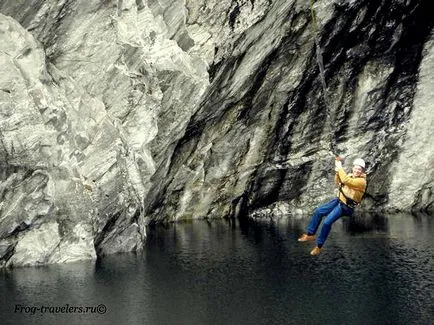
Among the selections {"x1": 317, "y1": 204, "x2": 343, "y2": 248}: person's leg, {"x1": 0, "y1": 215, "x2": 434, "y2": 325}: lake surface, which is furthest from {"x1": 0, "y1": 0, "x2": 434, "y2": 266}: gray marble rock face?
{"x1": 317, "y1": 204, "x2": 343, "y2": 248}: person's leg

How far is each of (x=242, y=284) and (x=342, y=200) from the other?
1393cm

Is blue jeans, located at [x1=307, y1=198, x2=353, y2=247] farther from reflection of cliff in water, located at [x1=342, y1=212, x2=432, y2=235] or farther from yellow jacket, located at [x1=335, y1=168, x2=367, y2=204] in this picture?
reflection of cliff in water, located at [x1=342, y1=212, x2=432, y2=235]

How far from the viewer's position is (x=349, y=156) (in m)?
71.1

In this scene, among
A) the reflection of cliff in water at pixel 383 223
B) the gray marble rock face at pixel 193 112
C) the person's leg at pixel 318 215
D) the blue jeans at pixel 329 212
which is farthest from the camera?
the reflection of cliff in water at pixel 383 223

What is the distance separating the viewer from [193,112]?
2623 inches

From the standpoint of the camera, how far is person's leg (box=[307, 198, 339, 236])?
30536 mm

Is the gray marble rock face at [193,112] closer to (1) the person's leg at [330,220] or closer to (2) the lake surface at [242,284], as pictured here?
(2) the lake surface at [242,284]

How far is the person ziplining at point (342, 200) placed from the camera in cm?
3059

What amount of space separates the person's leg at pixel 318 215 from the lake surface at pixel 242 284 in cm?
745

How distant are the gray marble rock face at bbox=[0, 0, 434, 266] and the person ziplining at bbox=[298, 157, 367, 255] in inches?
674

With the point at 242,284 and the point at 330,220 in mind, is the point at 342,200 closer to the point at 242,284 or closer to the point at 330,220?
the point at 330,220

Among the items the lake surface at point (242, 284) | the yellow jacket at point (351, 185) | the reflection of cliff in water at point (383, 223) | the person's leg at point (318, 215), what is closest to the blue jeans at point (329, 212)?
the person's leg at point (318, 215)

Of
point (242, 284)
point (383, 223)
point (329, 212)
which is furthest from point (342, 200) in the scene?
point (383, 223)

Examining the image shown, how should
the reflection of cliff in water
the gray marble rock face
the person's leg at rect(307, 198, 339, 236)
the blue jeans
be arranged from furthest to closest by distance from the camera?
1. the reflection of cliff in water
2. the gray marble rock face
3. the blue jeans
4. the person's leg at rect(307, 198, 339, 236)
